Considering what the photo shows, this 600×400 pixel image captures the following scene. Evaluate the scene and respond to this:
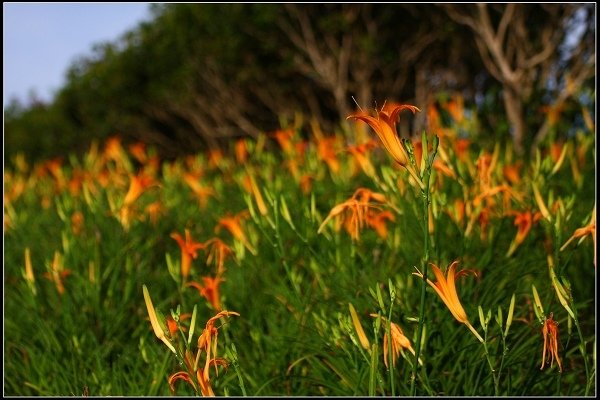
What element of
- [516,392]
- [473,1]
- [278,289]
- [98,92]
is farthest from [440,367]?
[98,92]

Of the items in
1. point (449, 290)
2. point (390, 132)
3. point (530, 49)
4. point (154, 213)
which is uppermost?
point (390, 132)

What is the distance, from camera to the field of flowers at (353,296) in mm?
1602

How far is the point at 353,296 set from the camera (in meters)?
2.21

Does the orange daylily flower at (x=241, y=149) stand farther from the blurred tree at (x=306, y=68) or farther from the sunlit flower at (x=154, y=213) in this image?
the blurred tree at (x=306, y=68)

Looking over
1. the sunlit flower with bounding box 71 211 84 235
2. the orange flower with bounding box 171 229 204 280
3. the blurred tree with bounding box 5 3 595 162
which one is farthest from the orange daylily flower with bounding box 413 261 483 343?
A: the blurred tree with bounding box 5 3 595 162

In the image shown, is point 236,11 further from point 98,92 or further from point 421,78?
point 98,92

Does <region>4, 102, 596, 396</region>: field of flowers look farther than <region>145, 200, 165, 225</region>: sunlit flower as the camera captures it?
No

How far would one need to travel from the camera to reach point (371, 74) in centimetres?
874

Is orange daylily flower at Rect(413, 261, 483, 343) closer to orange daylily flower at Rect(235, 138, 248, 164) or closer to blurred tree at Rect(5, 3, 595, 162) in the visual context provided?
orange daylily flower at Rect(235, 138, 248, 164)

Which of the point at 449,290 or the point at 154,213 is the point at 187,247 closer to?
the point at 449,290

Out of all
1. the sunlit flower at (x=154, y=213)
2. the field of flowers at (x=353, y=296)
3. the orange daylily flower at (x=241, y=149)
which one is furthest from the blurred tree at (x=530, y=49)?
the sunlit flower at (x=154, y=213)

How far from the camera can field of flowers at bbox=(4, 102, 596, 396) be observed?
1602 mm

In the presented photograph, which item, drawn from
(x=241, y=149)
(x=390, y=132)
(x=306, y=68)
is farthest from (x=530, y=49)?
(x=390, y=132)

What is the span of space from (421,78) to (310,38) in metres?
1.42
